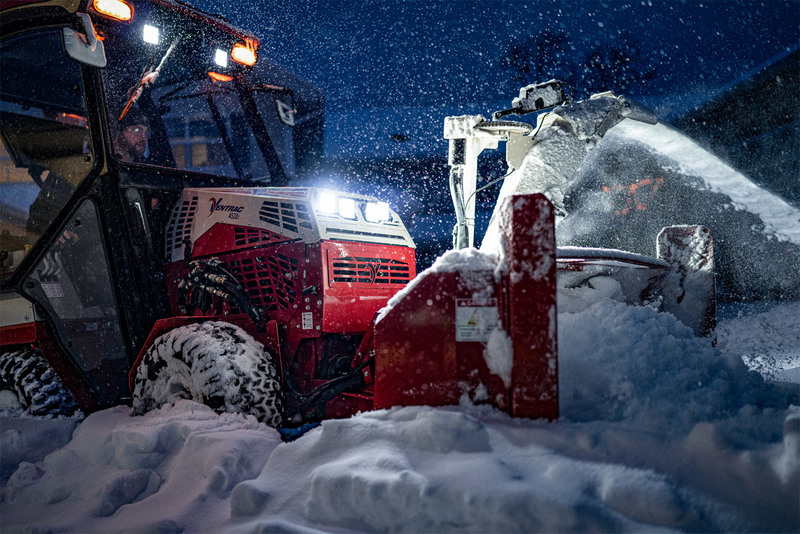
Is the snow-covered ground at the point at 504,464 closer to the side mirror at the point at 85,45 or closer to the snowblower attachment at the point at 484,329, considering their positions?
the snowblower attachment at the point at 484,329

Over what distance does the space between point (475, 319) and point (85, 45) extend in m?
2.71

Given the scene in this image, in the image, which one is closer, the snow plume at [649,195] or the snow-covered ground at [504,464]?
the snow-covered ground at [504,464]

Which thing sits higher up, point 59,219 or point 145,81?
point 145,81

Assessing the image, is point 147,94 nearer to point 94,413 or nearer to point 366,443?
point 94,413

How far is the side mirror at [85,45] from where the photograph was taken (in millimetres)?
2865

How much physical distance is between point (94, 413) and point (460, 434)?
2631mm

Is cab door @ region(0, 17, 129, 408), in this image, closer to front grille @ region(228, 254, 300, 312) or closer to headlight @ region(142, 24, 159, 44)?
headlight @ region(142, 24, 159, 44)

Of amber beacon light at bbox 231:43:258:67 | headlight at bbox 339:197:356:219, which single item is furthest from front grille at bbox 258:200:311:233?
amber beacon light at bbox 231:43:258:67

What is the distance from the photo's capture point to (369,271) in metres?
3.32

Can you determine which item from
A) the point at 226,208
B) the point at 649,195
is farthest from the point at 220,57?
the point at 649,195

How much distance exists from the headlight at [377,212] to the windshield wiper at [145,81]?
1.75 m

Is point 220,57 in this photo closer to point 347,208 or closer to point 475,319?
point 347,208

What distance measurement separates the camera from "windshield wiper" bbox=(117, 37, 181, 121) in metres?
3.48

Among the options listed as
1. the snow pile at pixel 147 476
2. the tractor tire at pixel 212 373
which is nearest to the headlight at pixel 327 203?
the tractor tire at pixel 212 373
